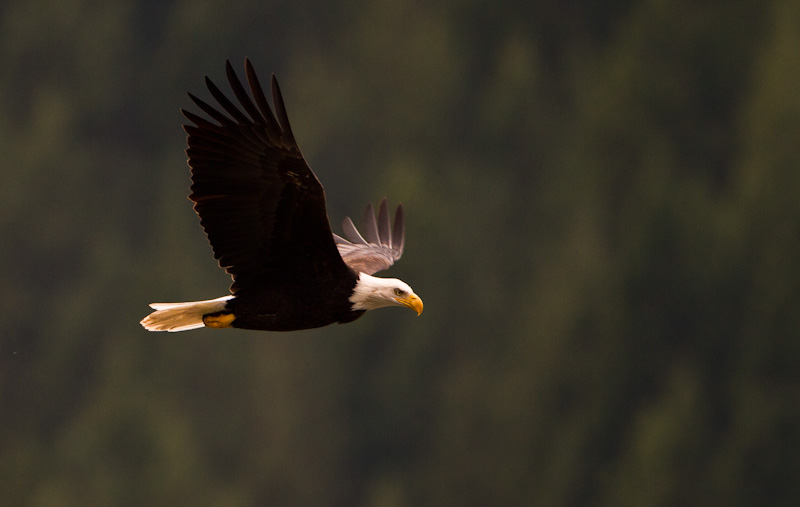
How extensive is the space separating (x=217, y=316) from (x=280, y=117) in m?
1.30

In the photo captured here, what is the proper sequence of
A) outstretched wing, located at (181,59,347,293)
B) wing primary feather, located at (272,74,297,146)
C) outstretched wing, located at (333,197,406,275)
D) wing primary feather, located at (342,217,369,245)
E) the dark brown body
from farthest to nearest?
wing primary feather, located at (342,217,369,245) < outstretched wing, located at (333,197,406,275) < the dark brown body < outstretched wing, located at (181,59,347,293) < wing primary feather, located at (272,74,297,146)

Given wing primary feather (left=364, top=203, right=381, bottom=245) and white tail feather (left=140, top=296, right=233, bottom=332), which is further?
wing primary feather (left=364, top=203, right=381, bottom=245)

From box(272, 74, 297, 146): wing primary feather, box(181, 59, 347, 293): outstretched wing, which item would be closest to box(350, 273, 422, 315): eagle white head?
box(181, 59, 347, 293): outstretched wing

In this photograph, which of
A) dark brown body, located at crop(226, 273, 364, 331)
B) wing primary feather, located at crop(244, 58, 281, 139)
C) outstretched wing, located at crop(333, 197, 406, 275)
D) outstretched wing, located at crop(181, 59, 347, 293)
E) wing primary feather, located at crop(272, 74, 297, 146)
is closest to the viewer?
wing primary feather, located at crop(272, 74, 297, 146)

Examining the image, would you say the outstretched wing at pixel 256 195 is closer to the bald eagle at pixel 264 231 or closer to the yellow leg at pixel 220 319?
the bald eagle at pixel 264 231

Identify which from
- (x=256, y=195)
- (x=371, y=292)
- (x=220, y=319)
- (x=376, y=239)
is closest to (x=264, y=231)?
(x=256, y=195)

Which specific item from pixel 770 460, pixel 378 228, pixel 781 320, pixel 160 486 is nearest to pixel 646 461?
pixel 770 460

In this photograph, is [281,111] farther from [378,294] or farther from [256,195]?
[378,294]

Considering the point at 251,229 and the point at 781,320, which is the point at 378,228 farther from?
the point at 781,320

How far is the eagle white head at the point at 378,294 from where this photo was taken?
262 inches

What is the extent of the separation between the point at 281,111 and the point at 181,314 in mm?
1502

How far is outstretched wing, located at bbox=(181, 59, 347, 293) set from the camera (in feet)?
20.1

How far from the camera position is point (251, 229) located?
6.44 meters

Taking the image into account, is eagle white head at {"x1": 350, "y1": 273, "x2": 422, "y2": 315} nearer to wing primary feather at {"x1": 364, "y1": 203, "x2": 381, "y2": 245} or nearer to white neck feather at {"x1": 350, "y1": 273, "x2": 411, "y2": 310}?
white neck feather at {"x1": 350, "y1": 273, "x2": 411, "y2": 310}
